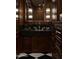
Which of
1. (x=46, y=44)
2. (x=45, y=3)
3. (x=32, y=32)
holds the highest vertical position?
(x=45, y=3)

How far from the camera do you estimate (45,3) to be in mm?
9969
